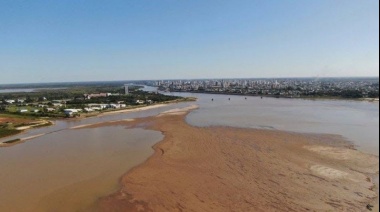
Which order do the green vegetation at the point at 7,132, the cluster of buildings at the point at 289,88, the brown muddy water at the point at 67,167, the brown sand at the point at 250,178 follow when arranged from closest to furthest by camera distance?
the brown sand at the point at 250,178, the brown muddy water at the point at 67,167, the green vegetation at the point at 7,132, the cluster of buildings at the point at 289,88

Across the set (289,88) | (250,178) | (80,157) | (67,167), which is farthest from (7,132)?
(289,88)

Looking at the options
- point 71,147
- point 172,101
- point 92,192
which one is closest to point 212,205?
point 92,192

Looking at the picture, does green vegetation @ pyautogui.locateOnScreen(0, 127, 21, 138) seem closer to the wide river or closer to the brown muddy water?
the wide river

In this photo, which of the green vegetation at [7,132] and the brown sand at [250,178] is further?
the green vegetation at [7,132]

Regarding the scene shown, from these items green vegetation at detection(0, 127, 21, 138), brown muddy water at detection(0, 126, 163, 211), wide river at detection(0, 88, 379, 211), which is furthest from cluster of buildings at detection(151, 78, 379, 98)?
green vegetation at detection(0, 127, 21, 138)

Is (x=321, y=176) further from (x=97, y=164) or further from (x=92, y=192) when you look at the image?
(x=97, y=164)

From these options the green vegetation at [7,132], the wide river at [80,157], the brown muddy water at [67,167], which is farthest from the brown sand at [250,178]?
the green vegetation at [7,132]

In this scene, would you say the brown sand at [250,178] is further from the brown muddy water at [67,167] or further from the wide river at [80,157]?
the wide river at [80,157]

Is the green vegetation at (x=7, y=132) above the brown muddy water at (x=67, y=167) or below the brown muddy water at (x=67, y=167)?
below
